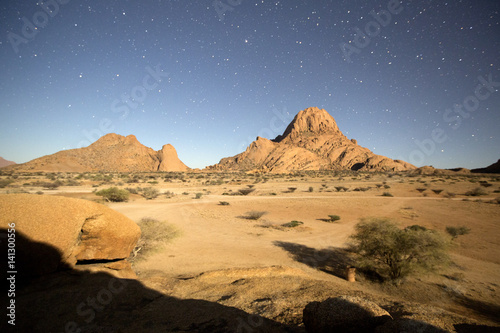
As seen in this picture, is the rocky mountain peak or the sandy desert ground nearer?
the sandy desert ground

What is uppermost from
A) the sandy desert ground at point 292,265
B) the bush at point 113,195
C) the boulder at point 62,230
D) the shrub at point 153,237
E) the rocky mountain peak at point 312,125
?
the rocky mountain peak at point 312,125

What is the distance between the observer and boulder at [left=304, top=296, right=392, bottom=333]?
3.06 metres

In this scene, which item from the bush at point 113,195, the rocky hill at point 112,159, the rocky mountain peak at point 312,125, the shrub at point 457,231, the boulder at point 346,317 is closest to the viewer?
the boulder at point 346,317

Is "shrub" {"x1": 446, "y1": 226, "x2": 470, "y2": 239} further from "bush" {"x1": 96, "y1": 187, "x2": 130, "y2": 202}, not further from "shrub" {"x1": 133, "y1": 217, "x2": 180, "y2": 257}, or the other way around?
"bush" {"x1": 96, "y1": 187, "x2": 130, "y2": 202}

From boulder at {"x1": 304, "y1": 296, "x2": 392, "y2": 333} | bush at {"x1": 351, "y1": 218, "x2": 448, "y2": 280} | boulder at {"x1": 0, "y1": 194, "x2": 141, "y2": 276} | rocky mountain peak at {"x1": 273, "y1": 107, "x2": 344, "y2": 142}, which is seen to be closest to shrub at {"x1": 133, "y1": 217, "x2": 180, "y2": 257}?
boulder at {"x1": 0, "y1": 194, "x2": 141, "y2": 276}

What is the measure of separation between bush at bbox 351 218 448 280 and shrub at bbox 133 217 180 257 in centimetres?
906

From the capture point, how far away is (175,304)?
4.62m

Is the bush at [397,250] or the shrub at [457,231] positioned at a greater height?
the bush at [397,250]

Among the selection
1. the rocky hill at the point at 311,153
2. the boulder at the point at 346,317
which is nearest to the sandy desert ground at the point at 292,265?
the boulder at the point at 346,317

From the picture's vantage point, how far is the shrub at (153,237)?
8.72m

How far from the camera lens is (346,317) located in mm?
3086

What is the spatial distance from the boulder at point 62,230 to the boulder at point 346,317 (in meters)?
5.67

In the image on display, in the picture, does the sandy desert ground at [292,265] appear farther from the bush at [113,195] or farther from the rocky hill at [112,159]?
the rocky hill at [112,159]

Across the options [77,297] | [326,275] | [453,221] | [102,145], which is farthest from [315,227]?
[102,145]
